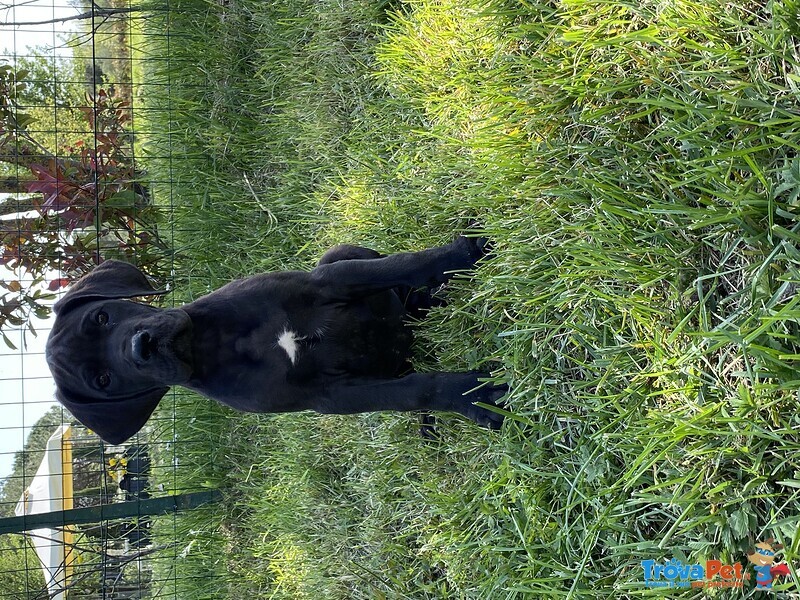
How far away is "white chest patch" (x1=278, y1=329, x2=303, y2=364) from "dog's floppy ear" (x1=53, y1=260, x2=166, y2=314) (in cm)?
63

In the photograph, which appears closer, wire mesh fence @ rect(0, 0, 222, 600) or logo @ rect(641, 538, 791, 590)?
logo @ rect(641, 538, 791, 590)

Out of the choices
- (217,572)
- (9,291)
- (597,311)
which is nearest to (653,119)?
(597,311)

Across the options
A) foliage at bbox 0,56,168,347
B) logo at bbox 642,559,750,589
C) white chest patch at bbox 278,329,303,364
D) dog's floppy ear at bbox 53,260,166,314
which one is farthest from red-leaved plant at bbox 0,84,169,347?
logo at bbox 642,559,750,589

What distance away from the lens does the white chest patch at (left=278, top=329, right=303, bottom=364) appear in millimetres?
3232

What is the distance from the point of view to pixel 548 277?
2.93 metres

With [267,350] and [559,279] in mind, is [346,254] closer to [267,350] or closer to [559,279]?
[267,350]

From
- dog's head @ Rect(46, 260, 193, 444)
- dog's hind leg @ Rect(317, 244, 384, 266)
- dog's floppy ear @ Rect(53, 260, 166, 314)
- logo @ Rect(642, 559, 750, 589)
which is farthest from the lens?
dog's hind leg @ Rect(317, 244, 384, 266)

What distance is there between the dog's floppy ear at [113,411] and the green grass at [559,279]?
145 centimetres

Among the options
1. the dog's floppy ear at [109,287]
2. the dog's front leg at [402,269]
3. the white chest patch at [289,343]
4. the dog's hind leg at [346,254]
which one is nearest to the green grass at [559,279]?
the dog's front leg at [402,269]

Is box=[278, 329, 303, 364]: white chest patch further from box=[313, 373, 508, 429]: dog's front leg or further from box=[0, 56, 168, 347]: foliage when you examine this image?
box=[0, 56, 168, 347]: foliage

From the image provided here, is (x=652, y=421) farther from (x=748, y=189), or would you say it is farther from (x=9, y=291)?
(x=9, y=291)

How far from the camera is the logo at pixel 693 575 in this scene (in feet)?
6.77

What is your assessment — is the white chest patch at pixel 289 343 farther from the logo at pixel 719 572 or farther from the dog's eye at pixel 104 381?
the logo at pixel 719 572

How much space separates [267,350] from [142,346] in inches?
22.0
